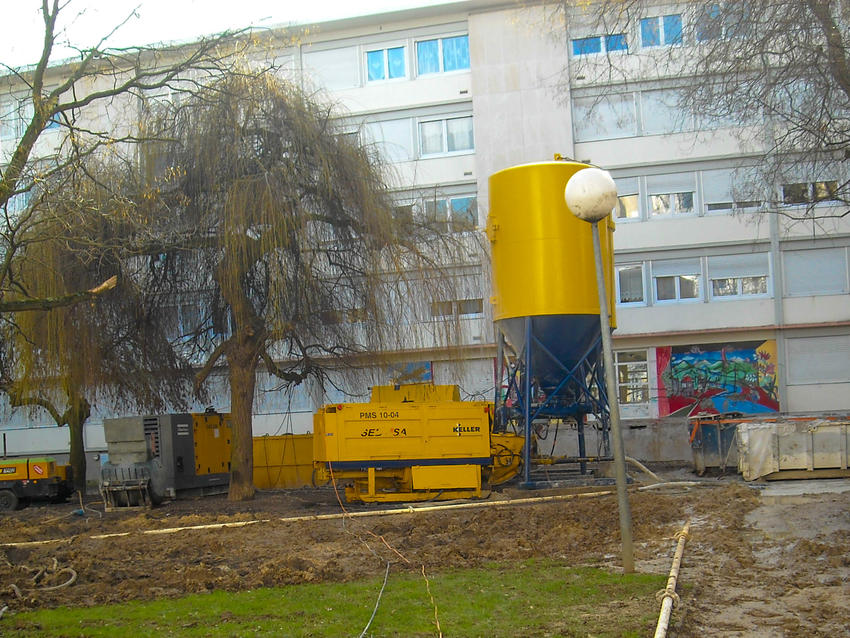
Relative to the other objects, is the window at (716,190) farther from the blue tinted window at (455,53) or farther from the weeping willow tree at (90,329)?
the weeping willow tree at (90,329)

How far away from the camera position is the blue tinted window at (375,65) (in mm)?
33719

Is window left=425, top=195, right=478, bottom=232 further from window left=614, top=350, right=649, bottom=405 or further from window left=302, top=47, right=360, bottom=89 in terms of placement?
window left=302, top=47, right=360, bottom=89

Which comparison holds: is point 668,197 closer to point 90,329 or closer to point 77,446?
point 90,329

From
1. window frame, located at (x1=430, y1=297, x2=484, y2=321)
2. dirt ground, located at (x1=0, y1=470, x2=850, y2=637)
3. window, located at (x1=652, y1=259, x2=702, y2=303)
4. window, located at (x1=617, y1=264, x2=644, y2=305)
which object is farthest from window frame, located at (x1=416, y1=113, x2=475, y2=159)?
→ dirt ground, located at (x1=0, y1=470, x2=850, y2=637)

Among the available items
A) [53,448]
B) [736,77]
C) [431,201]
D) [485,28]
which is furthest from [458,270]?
[53,448]

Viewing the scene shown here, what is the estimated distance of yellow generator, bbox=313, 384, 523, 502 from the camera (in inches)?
698

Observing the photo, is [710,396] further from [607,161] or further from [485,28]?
[485,28]

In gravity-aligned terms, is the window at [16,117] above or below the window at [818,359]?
above

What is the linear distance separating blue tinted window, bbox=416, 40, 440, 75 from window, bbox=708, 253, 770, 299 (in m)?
12.7

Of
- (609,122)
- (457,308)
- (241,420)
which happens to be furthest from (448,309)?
(609,122)

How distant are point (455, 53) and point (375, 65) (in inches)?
121

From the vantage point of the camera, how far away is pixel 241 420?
19828 mm

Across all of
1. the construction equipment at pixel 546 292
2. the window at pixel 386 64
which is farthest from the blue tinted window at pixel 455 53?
the construction equipment at pixel 546 292

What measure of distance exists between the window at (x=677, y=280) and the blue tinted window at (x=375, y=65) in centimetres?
1255
